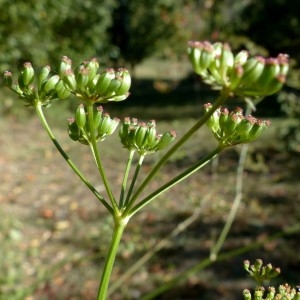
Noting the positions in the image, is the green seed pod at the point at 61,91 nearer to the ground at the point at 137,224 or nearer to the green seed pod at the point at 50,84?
the green seed pod at the point at 50,84

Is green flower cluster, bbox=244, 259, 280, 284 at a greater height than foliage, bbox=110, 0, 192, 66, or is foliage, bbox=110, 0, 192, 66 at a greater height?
green flower cluster, bbox=244, 259, 280, 284

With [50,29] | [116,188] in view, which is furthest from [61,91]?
[50,29]

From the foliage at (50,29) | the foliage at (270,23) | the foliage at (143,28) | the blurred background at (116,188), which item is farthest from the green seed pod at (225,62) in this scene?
the foliage at (143,28)

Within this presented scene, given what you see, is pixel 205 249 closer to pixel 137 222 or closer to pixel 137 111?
pixel 137 222

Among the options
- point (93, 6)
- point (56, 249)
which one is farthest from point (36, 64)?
point (56, 249)

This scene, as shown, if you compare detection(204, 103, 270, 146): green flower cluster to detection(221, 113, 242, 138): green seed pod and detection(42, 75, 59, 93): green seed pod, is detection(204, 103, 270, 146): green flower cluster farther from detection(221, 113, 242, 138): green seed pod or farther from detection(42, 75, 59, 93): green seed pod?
detection(42, 75, 59, 93): green seed pod

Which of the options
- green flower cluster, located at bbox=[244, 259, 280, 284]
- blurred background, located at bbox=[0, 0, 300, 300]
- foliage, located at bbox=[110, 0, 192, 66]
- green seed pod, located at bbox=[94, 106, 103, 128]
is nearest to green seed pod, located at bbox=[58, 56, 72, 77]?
green seed pod, located at bbox=[94, 106, 103, 128]
